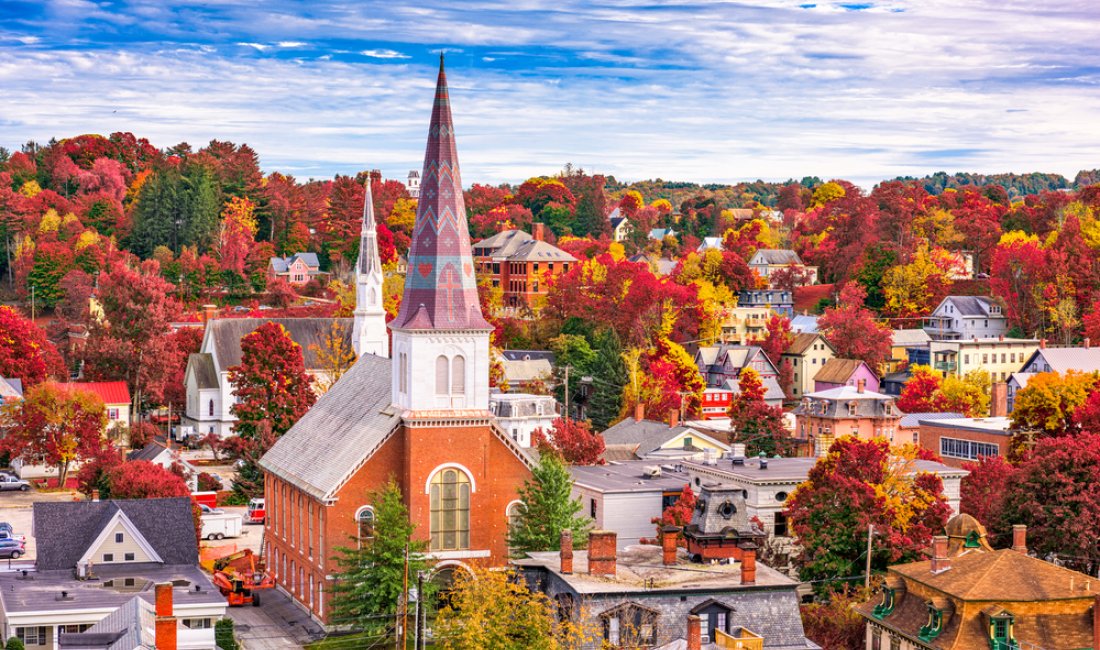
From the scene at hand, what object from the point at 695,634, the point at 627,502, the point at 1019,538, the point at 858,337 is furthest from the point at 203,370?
the point at 695,634

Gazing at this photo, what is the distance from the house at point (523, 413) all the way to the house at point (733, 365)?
28793 millimetres

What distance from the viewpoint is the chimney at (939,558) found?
54281mm

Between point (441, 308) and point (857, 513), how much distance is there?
18.8 m

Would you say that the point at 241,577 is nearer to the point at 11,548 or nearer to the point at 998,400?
the point at 11,548

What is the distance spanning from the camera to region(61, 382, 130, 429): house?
105375 millimetres

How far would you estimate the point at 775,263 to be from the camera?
17188cm

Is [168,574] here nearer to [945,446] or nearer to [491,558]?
[491,558]

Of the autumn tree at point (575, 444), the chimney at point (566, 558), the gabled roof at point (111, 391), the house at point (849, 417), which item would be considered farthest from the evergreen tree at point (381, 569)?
the gabled roof at point (111, 391)

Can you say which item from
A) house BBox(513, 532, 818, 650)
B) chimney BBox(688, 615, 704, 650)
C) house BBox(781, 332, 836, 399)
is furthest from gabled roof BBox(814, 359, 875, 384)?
chimney BBox(688, 615, 704, 650)

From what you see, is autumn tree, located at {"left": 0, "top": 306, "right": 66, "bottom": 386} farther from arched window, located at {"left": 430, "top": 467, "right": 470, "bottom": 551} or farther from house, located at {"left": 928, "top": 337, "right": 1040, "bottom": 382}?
house, located at {"left": 928, "top": 337, "right": 1040, "bottom": 382}

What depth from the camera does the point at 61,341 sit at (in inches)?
5172

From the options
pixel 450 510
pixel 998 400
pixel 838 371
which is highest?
pixel 838 371

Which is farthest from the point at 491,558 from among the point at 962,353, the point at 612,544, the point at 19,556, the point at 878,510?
the point at 962,353

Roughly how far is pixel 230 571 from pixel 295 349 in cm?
2845
